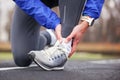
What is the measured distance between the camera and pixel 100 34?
8.44 meters

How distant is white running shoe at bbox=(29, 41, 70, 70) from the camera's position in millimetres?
2551

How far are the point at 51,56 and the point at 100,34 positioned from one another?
232 inches

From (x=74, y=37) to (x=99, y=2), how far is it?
25 cm

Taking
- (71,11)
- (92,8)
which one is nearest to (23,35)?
(71,11)

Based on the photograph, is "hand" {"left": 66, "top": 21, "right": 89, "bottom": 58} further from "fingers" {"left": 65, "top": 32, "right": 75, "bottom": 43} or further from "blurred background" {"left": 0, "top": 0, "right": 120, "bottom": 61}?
"blurred background" {"left": 0, "top": 0, "right": 120, "bottom": 61}

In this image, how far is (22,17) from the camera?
10.1 feet

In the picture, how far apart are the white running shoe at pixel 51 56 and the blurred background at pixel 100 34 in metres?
5.44

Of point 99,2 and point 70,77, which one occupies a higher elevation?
point 99,2

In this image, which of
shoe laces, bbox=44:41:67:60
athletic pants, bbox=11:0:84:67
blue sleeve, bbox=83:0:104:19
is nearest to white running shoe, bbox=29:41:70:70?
shoe laces, bbox=44:41:67:60

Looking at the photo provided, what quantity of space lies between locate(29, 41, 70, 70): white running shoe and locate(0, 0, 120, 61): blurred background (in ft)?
17.9

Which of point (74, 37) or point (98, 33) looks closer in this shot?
point (74, 37)

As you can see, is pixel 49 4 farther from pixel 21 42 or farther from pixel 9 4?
pixel 9 4

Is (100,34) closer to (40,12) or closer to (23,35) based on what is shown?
(23,35)

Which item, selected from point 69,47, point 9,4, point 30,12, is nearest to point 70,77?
point 69,47
